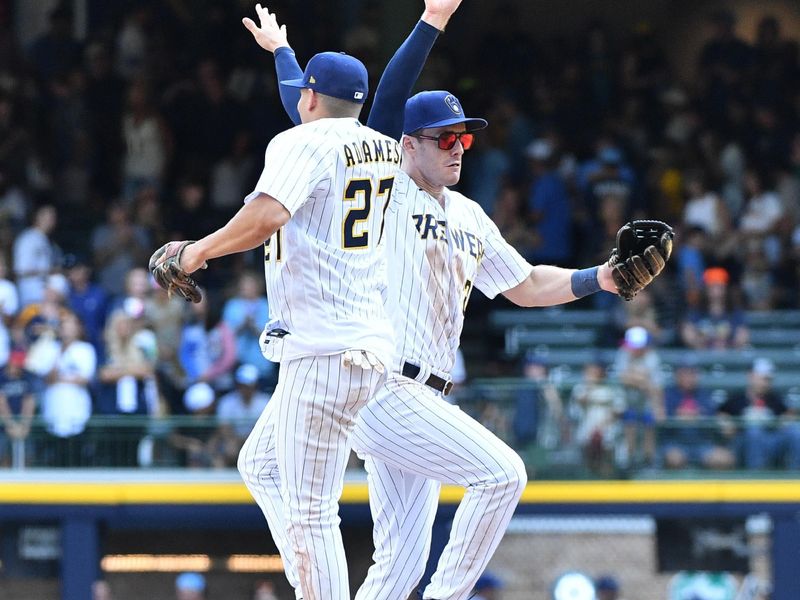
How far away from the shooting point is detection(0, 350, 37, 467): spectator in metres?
9.14

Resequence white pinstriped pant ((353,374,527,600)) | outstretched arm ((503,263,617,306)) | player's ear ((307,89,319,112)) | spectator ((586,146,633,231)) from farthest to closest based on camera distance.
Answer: spectator ((586,146,633,231)), outstretched arm ((503,263,617,306)), white pinstriped pant ((353,374,527,600)), player's ear ((307,89,319,112))

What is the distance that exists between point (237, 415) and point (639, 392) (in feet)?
7.99

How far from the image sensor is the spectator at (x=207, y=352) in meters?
10.1

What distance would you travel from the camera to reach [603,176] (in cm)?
1282

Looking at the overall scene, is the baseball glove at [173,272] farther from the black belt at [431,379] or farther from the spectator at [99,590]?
the spectator at [99,590]

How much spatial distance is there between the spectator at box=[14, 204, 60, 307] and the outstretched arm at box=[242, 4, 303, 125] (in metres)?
5.55

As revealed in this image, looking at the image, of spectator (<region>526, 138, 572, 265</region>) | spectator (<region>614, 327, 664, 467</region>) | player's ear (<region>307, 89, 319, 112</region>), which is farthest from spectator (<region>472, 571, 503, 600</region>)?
player's ear (<region>307, 89, 319, 112</region>)

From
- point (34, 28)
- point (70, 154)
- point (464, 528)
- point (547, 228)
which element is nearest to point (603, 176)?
point (547, 228)

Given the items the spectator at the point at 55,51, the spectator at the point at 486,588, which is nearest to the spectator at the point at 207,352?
the spectator at the point at 486,588

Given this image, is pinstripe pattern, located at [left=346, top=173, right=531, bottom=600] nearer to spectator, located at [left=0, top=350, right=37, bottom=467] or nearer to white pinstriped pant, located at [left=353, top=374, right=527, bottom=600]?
white pinstriped pant, located at [left=353, top=374, right=527, bottom=600]

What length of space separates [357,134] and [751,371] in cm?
666

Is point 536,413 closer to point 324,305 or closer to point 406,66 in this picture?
point 406,66

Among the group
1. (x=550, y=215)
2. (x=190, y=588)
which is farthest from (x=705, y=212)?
(x=190, y=588)

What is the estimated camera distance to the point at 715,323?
444 inches
